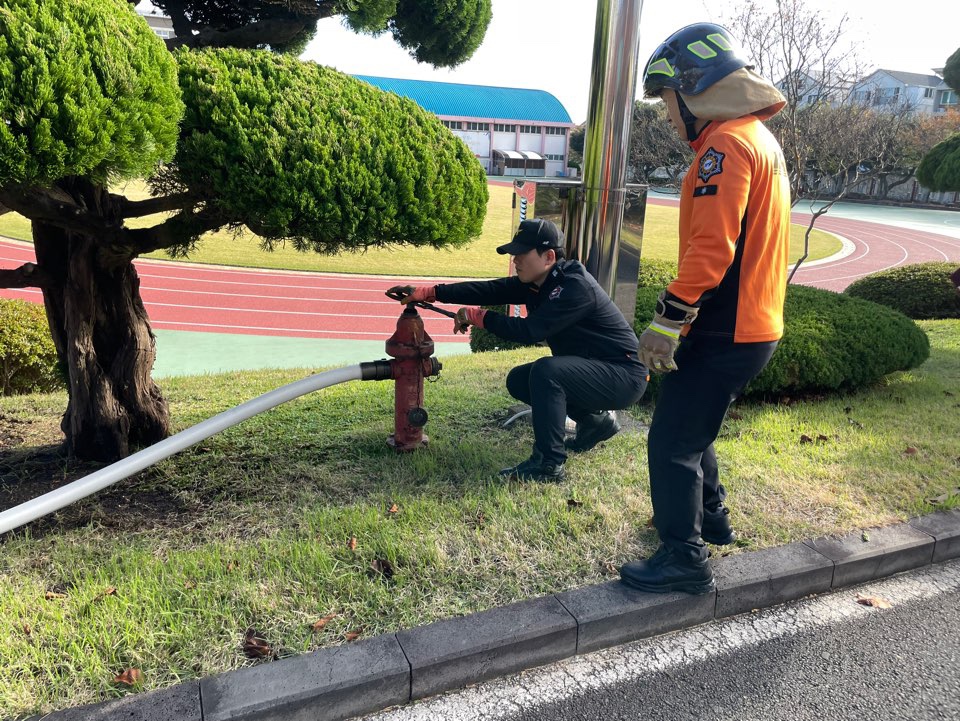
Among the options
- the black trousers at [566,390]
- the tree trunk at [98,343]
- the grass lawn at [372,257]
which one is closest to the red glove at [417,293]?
the black trousers at [566,390]

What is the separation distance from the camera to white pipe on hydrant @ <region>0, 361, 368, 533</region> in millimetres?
2834

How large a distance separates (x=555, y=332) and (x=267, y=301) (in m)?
9.99

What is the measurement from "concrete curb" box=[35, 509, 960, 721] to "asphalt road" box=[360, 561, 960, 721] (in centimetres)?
6

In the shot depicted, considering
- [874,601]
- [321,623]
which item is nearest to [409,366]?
[321,623]

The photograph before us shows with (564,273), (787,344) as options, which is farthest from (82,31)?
(787,344)

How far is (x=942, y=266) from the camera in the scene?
1084cm

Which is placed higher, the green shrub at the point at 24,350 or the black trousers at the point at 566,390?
the black trousers at the point at 566,390

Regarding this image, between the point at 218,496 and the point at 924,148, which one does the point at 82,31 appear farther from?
the point at 924,148

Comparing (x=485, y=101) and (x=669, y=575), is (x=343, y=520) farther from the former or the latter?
(x=485, y=101)

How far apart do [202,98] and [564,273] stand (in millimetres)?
1814

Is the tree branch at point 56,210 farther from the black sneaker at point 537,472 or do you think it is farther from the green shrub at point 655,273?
the green shrub at point 655,273

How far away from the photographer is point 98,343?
4.07 metres

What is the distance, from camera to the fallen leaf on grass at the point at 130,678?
2.24 m

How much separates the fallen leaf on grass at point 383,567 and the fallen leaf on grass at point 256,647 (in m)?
0.53
